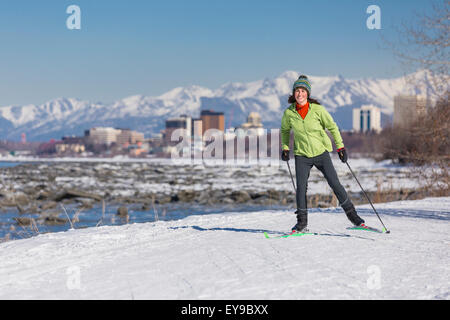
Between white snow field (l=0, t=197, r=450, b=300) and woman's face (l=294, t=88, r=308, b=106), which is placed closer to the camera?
white snow field (l=0, t=197, r=450, b=300)

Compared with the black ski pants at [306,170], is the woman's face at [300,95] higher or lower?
higher

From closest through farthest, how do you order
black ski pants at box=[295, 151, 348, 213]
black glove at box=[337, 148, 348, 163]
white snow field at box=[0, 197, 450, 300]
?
white snow field at box=[0, 197, 450, 300]
black glove at box=[337, 148, 348, 163]
black ski pants at box=[295, 151, 348, 213]

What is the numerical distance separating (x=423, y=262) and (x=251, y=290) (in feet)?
6.90

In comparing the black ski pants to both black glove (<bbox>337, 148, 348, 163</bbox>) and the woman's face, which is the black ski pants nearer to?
black glove (<bbox>337, 148, 348, 163</bbox>)

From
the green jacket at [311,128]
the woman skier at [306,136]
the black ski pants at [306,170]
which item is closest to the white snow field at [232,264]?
the black ski pants at [306,170]

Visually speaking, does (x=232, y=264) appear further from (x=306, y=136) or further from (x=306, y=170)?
(x=306, y=136)

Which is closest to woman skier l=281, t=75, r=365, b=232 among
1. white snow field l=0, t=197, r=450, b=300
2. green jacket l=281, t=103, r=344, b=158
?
green jacket l=281, t=103, r=344, b=158

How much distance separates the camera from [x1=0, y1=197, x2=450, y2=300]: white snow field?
4.39m

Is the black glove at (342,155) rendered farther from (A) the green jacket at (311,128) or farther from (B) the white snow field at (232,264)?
(B) the white snow field at (232,264)

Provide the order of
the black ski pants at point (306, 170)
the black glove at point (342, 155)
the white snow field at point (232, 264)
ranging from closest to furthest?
1. the white snow field at point (232, 264)
2. the black glove at point (342, 155)
3. the black ski pants at point (306, 170)

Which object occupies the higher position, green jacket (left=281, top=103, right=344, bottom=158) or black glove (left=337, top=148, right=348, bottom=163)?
green jacket (left=281, top=103, right=344, bottom=158)

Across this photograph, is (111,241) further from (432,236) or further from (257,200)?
(257,200)

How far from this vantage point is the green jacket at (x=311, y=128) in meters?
7.09
